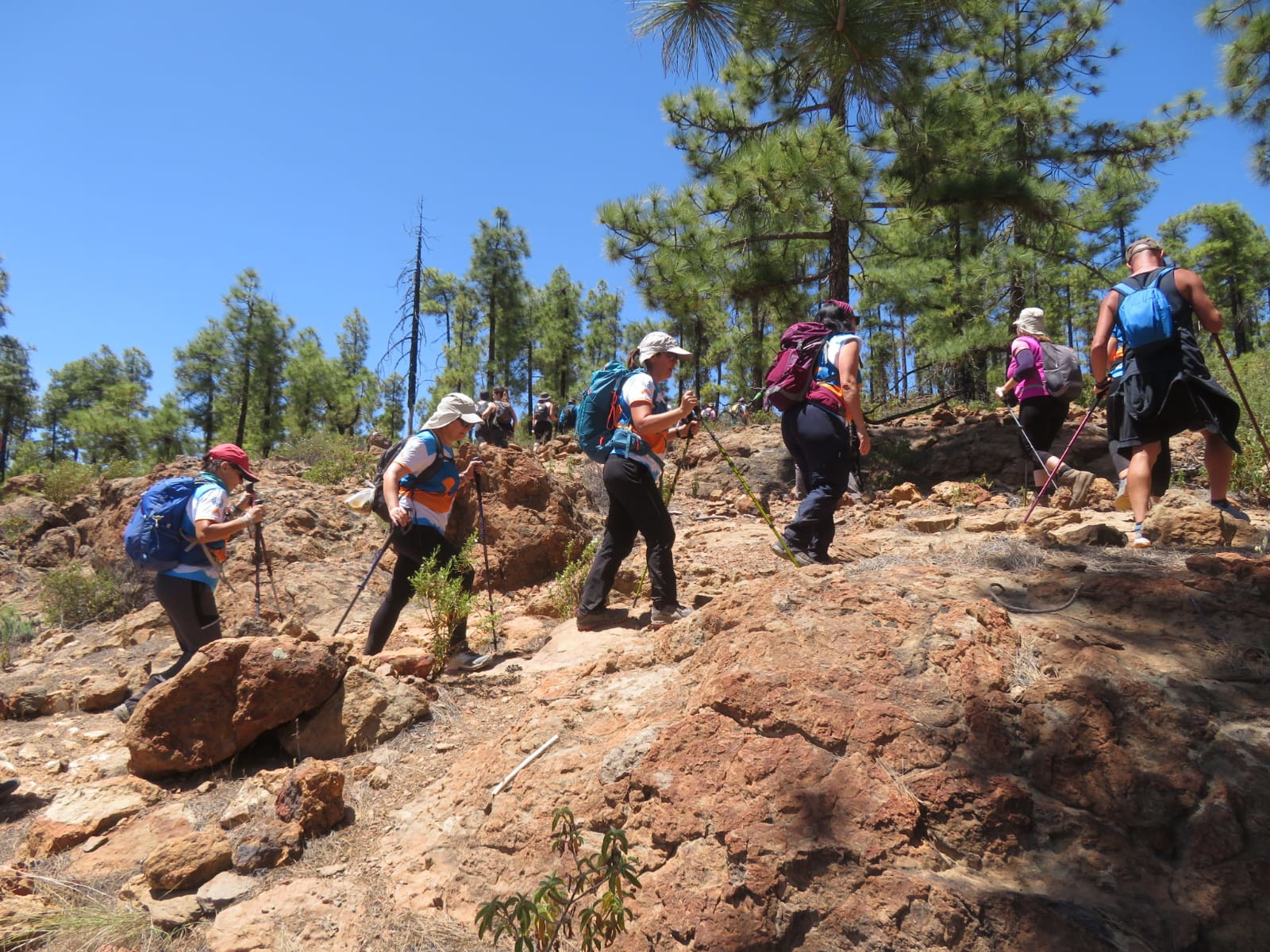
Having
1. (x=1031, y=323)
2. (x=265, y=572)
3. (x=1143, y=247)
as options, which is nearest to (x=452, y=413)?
(x=265, y=572)

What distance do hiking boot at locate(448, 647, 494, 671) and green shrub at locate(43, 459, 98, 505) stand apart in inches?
404

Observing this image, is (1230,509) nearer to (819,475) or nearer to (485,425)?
(819,475)

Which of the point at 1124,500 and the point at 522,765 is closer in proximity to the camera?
the point at 522,765

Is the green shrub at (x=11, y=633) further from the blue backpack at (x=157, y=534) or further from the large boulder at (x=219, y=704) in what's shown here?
the large boulder at (x=219, y=704)

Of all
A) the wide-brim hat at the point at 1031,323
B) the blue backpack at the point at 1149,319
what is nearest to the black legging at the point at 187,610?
the blue backpack at the point at 1149,319

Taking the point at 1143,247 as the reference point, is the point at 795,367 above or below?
below

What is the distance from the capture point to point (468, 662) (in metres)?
4.21

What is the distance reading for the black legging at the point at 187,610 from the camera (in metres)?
4.05

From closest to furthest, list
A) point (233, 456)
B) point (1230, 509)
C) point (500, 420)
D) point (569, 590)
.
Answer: point (1230, 509) → point (233, 456) → point (569, 590) → point (500, 420)

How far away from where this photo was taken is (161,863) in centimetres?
238

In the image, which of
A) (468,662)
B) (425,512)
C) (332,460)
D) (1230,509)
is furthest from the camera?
(332,460)

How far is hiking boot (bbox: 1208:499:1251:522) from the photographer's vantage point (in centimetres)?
375

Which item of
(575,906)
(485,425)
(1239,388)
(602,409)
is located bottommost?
(575,906)

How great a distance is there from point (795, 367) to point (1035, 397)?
2.97 metres
